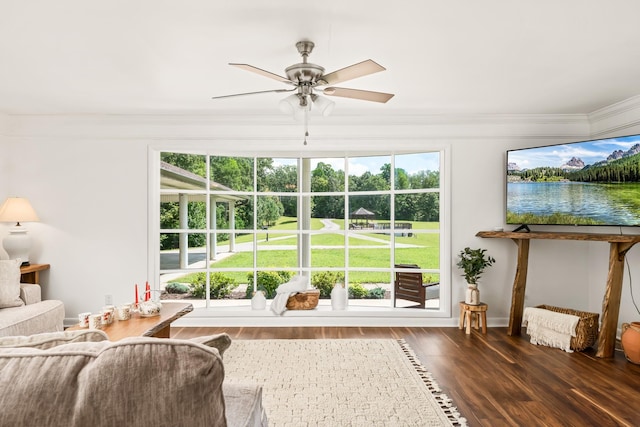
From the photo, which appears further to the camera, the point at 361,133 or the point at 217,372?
the point at 361,133

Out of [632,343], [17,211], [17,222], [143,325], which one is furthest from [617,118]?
[17,222]

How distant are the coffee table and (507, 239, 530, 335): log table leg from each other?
3190 mm

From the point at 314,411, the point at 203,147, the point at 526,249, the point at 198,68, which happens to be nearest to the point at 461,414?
the point at 314,411

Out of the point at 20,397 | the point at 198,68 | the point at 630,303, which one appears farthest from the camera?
the point at 630,303

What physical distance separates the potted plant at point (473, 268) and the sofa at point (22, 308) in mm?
3959

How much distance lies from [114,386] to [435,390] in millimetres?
2458

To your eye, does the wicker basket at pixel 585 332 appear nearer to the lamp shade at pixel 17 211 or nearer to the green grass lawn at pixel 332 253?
the green grass lawn at pixel 332 253

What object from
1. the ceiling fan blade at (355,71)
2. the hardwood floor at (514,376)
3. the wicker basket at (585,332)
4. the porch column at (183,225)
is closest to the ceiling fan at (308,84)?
the ceiling fan blade at (355,71)

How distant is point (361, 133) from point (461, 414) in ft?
9.98

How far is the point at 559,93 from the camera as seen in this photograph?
376 cm

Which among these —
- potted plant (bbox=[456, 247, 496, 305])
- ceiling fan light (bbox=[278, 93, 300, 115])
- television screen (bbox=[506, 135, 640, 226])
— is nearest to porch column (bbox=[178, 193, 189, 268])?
ceiling fan light (bbox=[278, 93, 300, 115])

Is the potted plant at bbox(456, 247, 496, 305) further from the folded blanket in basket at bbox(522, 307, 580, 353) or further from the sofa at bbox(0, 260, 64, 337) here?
the sofa at bbox(0, 260, 64, 337)

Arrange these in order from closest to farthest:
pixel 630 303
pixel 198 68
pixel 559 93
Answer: pixel 198 68 < pixel 559 93 < pixel 630 303

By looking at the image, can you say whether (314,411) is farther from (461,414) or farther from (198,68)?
(198,68)
